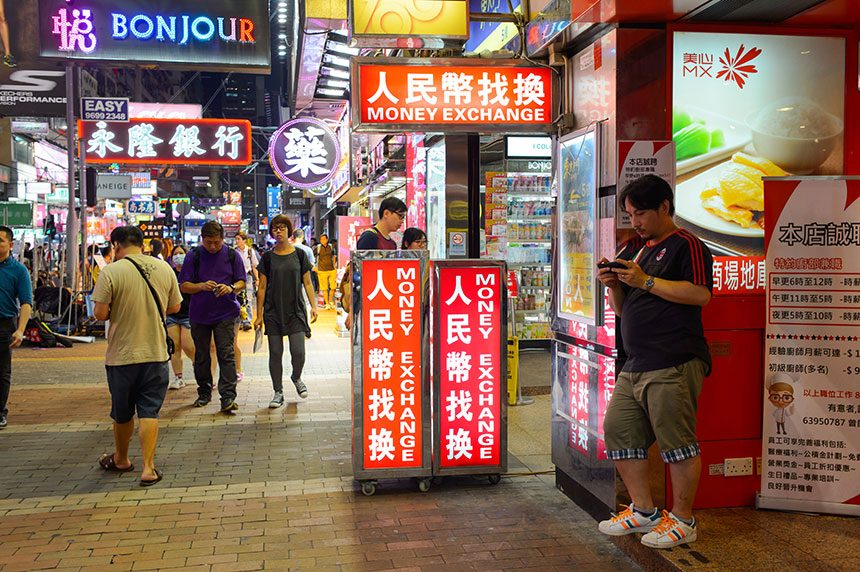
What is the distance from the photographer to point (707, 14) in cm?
449

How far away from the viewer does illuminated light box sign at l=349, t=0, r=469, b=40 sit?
5.32 meters

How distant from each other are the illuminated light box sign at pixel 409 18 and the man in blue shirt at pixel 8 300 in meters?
4.13

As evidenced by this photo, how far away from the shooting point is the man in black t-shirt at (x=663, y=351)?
13.1 feet

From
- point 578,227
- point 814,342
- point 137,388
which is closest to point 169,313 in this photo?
point 137,388

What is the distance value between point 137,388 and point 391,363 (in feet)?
6.16

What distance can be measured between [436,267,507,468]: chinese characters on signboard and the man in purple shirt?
3.27 metres

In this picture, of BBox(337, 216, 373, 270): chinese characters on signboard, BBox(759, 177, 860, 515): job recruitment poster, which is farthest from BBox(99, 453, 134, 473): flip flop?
BBox(337, 216, 373, 270): chinese characters on signboard

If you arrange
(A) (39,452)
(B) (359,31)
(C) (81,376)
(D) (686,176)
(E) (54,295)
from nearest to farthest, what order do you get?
(D) (686,176) < (B) (359,31) < (A) (39,452) < (C) (81,376) < (E) (54,295)

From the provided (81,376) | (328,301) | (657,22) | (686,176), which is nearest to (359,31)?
(657,22)

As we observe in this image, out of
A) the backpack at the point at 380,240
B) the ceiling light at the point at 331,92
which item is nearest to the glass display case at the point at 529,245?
the backpack at the point at 380,240

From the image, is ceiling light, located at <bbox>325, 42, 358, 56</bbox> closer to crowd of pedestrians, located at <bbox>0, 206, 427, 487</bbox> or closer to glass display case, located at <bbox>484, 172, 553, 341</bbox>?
glass display case, located at <bbox>484, 172, 553, 341</bbox>

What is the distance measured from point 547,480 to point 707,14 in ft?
10.6

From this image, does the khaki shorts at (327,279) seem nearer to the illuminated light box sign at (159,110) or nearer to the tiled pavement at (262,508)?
the illuminated light box sign at (159,110)

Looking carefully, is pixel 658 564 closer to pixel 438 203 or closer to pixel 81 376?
pixel 438 203
